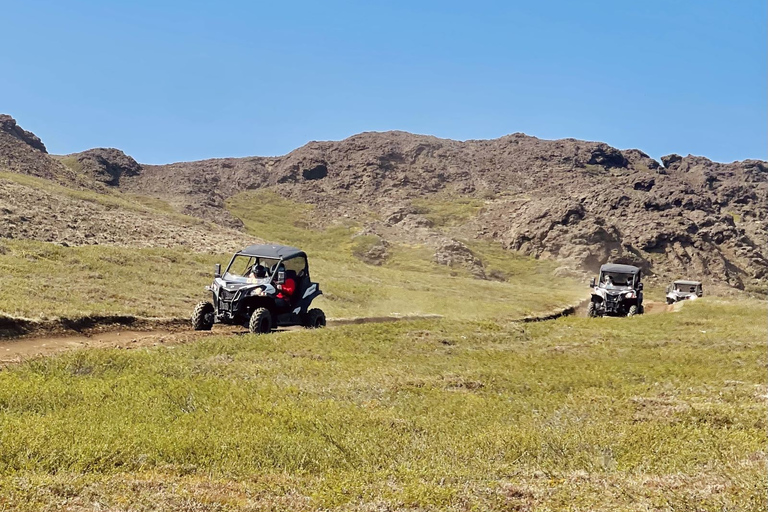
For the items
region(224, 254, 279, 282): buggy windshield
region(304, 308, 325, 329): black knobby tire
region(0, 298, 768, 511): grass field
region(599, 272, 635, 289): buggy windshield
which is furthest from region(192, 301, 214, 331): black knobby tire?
region(599, 272, 635, 289): buggy windshield

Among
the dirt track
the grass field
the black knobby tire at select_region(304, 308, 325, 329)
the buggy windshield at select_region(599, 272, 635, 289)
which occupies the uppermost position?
the buggy windshield at select_region(599, 272, 635, 289)

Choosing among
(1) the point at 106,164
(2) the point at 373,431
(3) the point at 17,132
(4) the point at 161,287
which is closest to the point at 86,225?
(4) the point at 161,287

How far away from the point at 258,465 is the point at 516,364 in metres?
9.93

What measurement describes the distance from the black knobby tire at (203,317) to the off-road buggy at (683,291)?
44.2m

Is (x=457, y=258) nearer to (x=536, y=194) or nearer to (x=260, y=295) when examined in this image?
(x=260, y=295)

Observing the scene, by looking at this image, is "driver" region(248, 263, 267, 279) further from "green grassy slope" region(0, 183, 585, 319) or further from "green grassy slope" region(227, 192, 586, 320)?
"green grassy slope" region(227, 192, 586, 320)

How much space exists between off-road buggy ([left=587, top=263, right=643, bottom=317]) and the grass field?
57.8ft

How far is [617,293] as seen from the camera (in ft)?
110

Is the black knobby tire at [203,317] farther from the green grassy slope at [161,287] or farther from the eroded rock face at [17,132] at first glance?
the eroded rock face at [17,132]

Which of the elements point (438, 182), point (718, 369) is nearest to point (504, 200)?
point (438, 182)

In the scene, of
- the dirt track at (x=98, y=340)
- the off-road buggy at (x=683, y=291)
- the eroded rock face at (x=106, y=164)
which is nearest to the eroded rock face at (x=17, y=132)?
the eroded rock face at (x=106, y=164)

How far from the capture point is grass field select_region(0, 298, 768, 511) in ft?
18.5

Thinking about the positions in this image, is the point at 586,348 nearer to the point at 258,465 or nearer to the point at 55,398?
the point at 258,465

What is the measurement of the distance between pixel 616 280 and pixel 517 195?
122m
